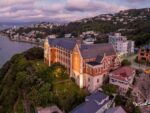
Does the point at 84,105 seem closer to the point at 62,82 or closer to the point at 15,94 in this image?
the point at 62,82

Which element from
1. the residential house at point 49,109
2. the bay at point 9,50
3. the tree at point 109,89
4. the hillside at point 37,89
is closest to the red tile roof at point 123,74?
the tree at point 109,89

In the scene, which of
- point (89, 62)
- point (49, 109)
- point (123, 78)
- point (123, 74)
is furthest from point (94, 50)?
point (49, 109)

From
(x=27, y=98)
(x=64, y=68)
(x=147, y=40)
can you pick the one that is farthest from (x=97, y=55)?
(x=147, y=40)

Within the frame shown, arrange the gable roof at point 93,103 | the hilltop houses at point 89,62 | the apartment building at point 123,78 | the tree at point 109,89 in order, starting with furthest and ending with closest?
the hilltop houses at point 89,62 → the apartment building at point 123,78 → the tree at point 109,89 → the gable roof at point 93,103

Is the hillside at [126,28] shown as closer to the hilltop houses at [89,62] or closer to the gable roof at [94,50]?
the hilltop houses at [89,62]

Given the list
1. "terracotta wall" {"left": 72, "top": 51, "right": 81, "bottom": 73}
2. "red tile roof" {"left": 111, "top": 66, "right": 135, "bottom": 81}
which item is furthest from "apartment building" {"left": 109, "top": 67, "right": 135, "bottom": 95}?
"terracotta wall" {"left": 72, "top": 51, "right": 81, "bottom": 73}

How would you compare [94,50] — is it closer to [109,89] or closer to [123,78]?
[123,78]

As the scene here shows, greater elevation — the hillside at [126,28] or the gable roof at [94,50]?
the gable roof at [94,50]
